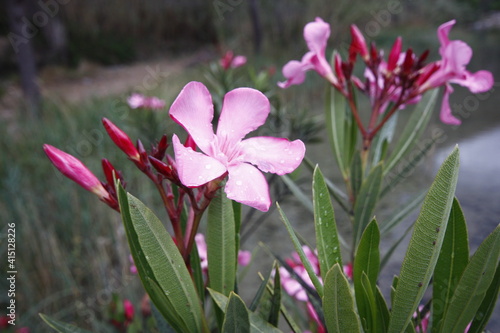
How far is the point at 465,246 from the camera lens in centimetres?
39

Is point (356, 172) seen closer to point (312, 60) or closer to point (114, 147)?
point (312, 60)

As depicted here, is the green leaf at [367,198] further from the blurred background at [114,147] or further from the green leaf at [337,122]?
the blurred background at [114,147]

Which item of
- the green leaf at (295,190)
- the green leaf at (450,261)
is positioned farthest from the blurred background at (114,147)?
the green leaf at (450,261)

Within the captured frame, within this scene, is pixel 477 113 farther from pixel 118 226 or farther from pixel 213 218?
pixel 213 218

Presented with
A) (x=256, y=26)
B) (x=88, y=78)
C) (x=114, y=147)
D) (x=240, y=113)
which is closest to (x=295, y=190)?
(x=240, y=113)

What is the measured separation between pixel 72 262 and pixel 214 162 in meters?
1.42

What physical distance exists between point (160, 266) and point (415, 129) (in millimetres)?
500

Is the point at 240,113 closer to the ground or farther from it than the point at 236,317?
farther from it

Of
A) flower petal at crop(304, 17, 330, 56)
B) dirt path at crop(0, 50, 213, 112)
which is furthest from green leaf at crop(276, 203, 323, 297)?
dirt path at crop(0, 50, 213, 112)

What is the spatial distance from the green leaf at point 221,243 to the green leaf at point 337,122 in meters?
0.36

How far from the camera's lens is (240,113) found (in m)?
0.39

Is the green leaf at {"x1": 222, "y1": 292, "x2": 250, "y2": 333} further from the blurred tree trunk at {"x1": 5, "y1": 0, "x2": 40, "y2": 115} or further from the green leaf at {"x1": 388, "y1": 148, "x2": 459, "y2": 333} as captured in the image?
the blurred tree trunk at {"x1": 5, "y1": 0, "x2": 40, "y2": 115}

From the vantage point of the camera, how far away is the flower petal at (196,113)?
365 millimetres

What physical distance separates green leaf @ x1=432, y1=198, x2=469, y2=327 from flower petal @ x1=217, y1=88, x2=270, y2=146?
191mm
